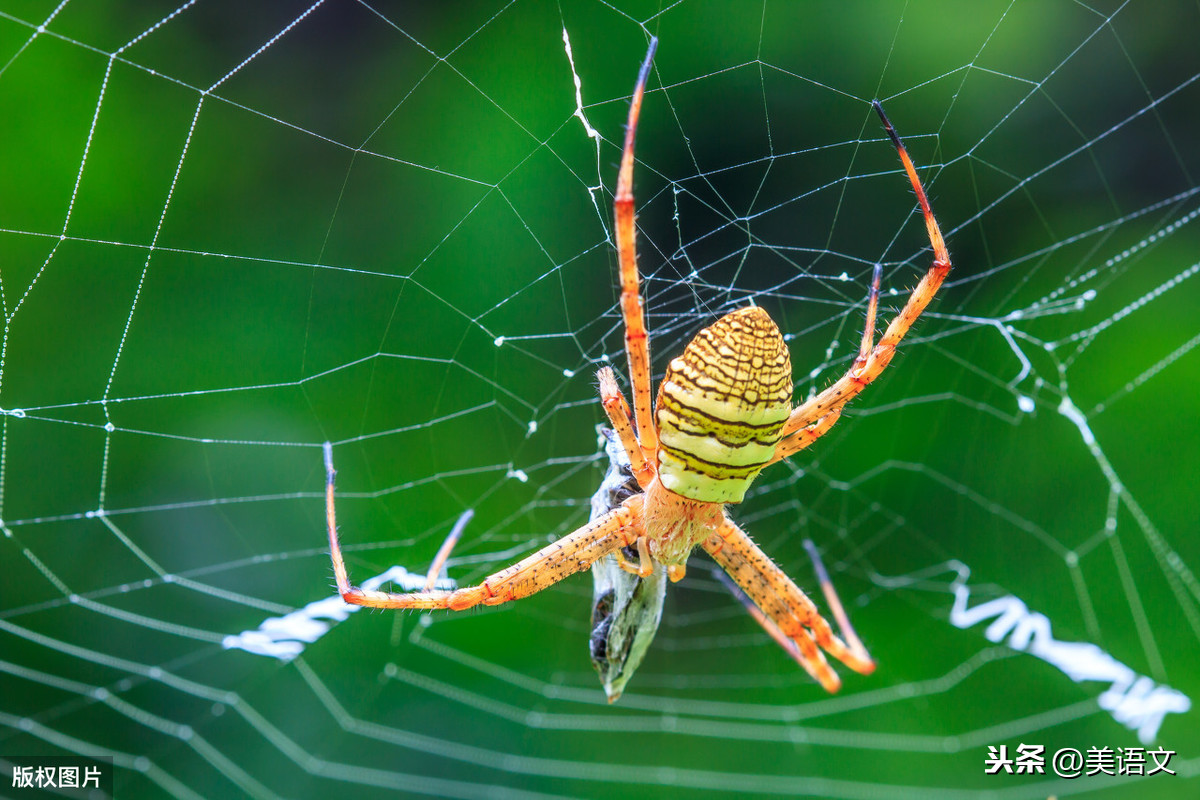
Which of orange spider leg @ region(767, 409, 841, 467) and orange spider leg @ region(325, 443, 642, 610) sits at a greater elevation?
orange spider leg @ region(767, 409, 841, 467)

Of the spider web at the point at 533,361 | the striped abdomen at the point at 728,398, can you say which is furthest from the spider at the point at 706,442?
the spider web at the point at 533,361

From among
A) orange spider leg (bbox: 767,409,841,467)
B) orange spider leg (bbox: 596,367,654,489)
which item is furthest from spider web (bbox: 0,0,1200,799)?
orange spider leg (bbox: 767,409,841,467)

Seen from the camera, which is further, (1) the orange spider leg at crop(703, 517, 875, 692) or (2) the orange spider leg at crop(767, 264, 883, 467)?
(1) the orange spider leg at crop(703, 517, 875, 692)

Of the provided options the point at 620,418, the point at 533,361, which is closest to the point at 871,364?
the point at 620,418

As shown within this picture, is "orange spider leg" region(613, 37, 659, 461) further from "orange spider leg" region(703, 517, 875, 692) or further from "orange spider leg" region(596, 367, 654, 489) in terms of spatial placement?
"orange spider leg" region(703, 517, 875, 692)

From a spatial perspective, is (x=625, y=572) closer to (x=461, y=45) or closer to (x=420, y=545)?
(x=420, y=545)

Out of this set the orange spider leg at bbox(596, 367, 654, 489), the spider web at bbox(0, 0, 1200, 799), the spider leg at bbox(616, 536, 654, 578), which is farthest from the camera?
the spider web at bbox(0, 0, 1200, 799)

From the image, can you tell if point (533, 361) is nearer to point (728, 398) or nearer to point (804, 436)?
point (804, 436)

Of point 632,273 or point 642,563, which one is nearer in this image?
point 632,273
